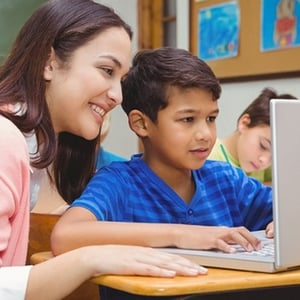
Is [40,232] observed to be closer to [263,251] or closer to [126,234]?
[126,234]

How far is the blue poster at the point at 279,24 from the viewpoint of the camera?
9.33ft

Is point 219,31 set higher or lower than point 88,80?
higher

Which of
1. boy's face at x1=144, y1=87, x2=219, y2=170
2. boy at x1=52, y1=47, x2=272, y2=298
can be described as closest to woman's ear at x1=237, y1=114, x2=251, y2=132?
boy at x1=52, y1=47, x2=272, y2=298

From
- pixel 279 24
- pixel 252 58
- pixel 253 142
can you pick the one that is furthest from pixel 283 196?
pixel 252 58

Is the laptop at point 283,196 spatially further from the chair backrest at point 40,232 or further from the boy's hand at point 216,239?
the chair backrest at point 40,232

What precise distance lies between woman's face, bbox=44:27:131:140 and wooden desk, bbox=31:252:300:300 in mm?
447

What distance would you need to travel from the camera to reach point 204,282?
820mm

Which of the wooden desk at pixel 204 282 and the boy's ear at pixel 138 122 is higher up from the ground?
the boy's ear at pixel 138 122

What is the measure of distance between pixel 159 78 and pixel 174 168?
0.18 m

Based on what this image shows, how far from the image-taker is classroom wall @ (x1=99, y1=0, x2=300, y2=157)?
2945mm

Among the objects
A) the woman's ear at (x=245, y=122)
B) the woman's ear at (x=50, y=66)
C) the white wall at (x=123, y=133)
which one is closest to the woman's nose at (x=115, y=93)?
the woman's ear at (x=50, y=66)

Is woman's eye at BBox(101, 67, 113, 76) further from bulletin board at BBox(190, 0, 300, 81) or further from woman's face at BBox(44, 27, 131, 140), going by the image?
bulletin board at BBox(190, 0, 300, 81)

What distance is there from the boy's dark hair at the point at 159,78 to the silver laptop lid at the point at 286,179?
1.46ft

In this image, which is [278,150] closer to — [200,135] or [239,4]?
[200,135]
